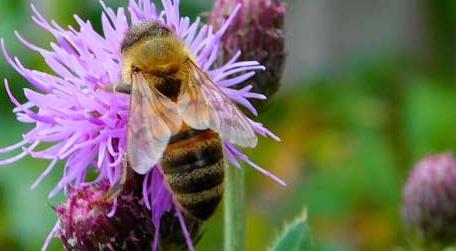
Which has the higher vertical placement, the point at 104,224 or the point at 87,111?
the point at 87,111

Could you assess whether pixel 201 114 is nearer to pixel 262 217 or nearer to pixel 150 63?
pixel 150 63

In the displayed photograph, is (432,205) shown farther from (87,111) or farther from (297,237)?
(87,111)

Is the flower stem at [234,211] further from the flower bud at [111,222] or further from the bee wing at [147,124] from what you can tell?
the bee wing at [147,124]

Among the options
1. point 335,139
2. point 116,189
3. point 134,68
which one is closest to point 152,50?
point 134,68

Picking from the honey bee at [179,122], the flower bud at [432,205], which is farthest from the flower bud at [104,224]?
the flower bud at [432,205]

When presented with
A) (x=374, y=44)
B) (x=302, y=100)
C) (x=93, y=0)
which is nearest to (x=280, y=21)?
(x=93, y=0)

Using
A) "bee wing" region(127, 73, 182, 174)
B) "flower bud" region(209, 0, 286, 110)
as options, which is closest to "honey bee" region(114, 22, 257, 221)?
"bee wing" region(127, 73, 182, 174)
